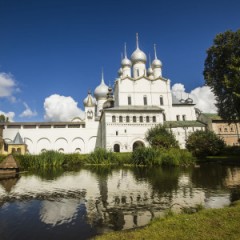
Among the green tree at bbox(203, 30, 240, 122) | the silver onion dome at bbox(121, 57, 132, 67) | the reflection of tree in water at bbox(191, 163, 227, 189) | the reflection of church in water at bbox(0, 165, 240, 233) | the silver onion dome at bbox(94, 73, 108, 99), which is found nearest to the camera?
the reflection of church in water at bbox(0, 165, 240, 233)

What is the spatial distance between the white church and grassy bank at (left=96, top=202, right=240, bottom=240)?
32.3 meters

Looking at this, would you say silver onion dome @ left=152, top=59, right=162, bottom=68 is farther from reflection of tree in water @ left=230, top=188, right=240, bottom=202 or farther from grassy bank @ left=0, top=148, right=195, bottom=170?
reflection of tree in water @ left=230, top=188, right=240, bottom=202

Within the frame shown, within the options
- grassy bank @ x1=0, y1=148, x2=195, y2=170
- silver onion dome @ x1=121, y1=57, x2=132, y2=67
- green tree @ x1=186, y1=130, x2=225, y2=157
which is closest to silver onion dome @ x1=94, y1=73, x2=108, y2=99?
silver onion dome @ x1=121, y1=57, x2=132, y2=67

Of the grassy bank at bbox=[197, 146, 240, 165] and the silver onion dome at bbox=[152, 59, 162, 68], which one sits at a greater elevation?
the silver onion dome at bbox=[152, 59, 162, 68]

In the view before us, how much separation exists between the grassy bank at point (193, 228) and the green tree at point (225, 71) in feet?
65.0

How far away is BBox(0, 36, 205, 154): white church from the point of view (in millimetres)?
38438

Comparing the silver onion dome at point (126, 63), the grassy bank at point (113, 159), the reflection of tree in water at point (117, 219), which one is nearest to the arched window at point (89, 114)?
the silver onion dome at point (126, 63)

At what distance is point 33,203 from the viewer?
9195 mm

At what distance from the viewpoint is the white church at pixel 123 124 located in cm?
3844

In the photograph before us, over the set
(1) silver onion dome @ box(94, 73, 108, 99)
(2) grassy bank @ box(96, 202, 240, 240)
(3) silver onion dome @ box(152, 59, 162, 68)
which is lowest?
(2) grassy bank @ box(96, 202, 240, 240)

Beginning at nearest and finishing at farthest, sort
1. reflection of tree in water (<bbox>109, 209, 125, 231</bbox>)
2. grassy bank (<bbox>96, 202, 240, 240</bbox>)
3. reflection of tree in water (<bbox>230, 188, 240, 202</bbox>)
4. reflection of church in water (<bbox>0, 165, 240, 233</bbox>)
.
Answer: grassy bank (<bbox>96, 202, 240, 240</bbox>) → reflection of tree in water (<bbox>109, 209, 125, 231</bbox>) → reflection of church in water (<bbox>0, 165, 240, 233</bbox>) → reflection of tree in water (<bbox>230, 188, 240, 202</bbox>)

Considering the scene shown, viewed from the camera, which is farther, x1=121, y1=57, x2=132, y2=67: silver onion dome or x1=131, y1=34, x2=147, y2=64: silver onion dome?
x1=121, y1=57, x2=132, y2=67: silver onion dome

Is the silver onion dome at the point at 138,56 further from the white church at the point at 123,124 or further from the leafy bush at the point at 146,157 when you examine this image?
the leafy bush at the point at 146,157

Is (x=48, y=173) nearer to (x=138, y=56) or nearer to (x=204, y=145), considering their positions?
(x=204, y=145)
